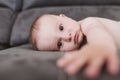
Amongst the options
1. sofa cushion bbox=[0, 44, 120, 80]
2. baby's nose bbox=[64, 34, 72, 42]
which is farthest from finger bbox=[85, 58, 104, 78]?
baby's nose bbox=[64, 34, 72, 42]

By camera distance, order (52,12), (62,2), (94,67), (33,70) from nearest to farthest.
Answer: (94,67)
(33,70)
(52,12)
(62,2)

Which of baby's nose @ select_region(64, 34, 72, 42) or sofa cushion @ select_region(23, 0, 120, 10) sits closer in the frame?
baby's nose @ select_region(64, 34, 72, 42)

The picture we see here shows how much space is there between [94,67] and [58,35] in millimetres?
661

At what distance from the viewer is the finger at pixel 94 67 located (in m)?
0.48

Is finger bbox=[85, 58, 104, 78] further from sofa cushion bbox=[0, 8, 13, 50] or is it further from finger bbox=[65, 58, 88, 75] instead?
sofa cushion bbox=[0, 8, 13, 50]

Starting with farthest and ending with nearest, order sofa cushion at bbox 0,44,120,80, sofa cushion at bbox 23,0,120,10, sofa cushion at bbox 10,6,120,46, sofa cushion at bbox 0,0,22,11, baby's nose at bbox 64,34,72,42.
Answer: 1. sofa cushion at bbox 0,0,22,11
2. sofa cushion at bbox 23,0,120,10
3. sofa cushion at bbox 10,6,120,46
4. baby's nose at bbox 64,34,72,42
5. sofa cushion at bbox 0,44,120,80

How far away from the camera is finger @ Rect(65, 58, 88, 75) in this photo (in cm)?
50

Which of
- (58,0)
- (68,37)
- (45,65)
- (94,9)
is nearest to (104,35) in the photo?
(45,65)

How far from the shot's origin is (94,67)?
0.49m

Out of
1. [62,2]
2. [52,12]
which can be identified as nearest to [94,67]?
[52,12]

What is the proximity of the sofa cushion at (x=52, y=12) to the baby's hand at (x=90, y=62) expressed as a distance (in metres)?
1.03

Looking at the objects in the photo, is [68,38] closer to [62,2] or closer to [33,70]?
[33,70]

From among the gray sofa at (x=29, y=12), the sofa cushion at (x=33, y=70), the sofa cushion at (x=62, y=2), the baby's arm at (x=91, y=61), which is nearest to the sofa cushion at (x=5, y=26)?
the gray sofa at (x=29, y=12)

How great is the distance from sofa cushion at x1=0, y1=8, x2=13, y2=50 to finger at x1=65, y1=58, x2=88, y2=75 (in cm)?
112
